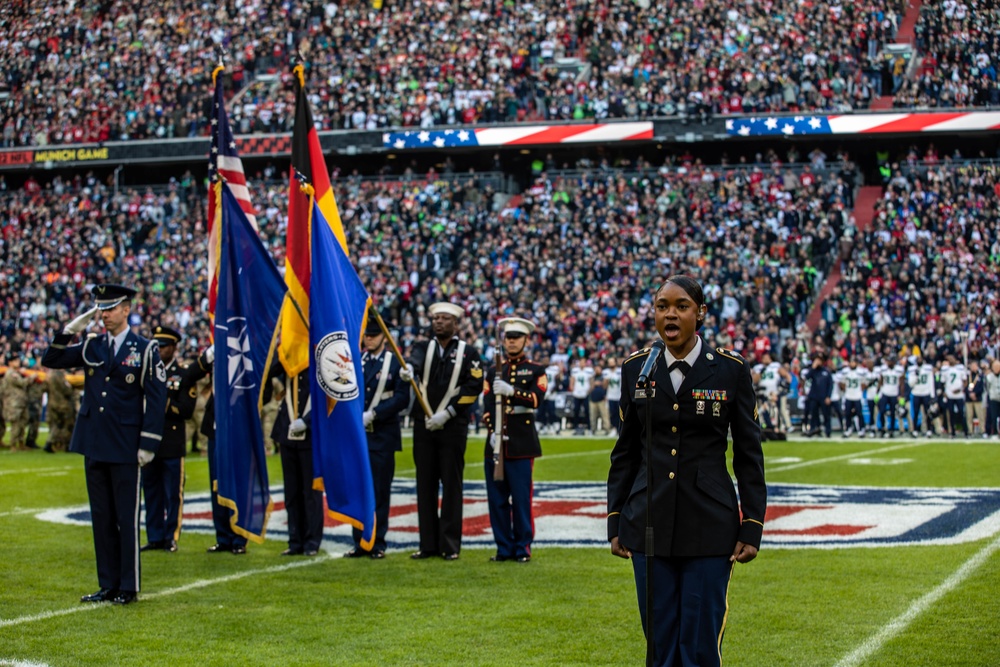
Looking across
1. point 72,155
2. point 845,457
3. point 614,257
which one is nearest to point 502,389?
point 845,457

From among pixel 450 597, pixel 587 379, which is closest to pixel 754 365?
pixel 587 379

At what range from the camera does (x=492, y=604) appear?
798cm

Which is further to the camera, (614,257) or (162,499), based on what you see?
(614,257)

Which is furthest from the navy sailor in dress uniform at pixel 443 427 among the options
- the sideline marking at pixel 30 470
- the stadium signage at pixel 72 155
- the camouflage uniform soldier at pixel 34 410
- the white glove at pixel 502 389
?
the stadium signage at pixel 72 155

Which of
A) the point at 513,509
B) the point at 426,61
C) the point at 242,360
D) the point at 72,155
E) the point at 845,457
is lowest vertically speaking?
the point at 845,457

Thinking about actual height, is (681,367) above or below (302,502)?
above

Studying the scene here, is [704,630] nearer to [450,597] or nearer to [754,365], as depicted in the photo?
[450,597]

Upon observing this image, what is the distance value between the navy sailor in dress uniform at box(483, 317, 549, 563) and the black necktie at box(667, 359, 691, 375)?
5418mm

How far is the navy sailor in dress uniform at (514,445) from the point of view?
9953mm

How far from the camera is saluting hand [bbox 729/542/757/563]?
454 cm

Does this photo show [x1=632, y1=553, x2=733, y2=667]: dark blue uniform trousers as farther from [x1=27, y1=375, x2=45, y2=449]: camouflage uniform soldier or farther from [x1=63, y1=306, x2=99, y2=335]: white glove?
[x1=27, y1=375, x2=45, y2=449]: camouflage uniform soldier

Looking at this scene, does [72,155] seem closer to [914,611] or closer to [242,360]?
[242,360]

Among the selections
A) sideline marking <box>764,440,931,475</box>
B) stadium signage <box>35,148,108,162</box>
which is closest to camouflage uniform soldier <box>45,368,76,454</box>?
sideline marking <box>764,440,931,475</box>

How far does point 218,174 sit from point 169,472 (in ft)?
8.62
